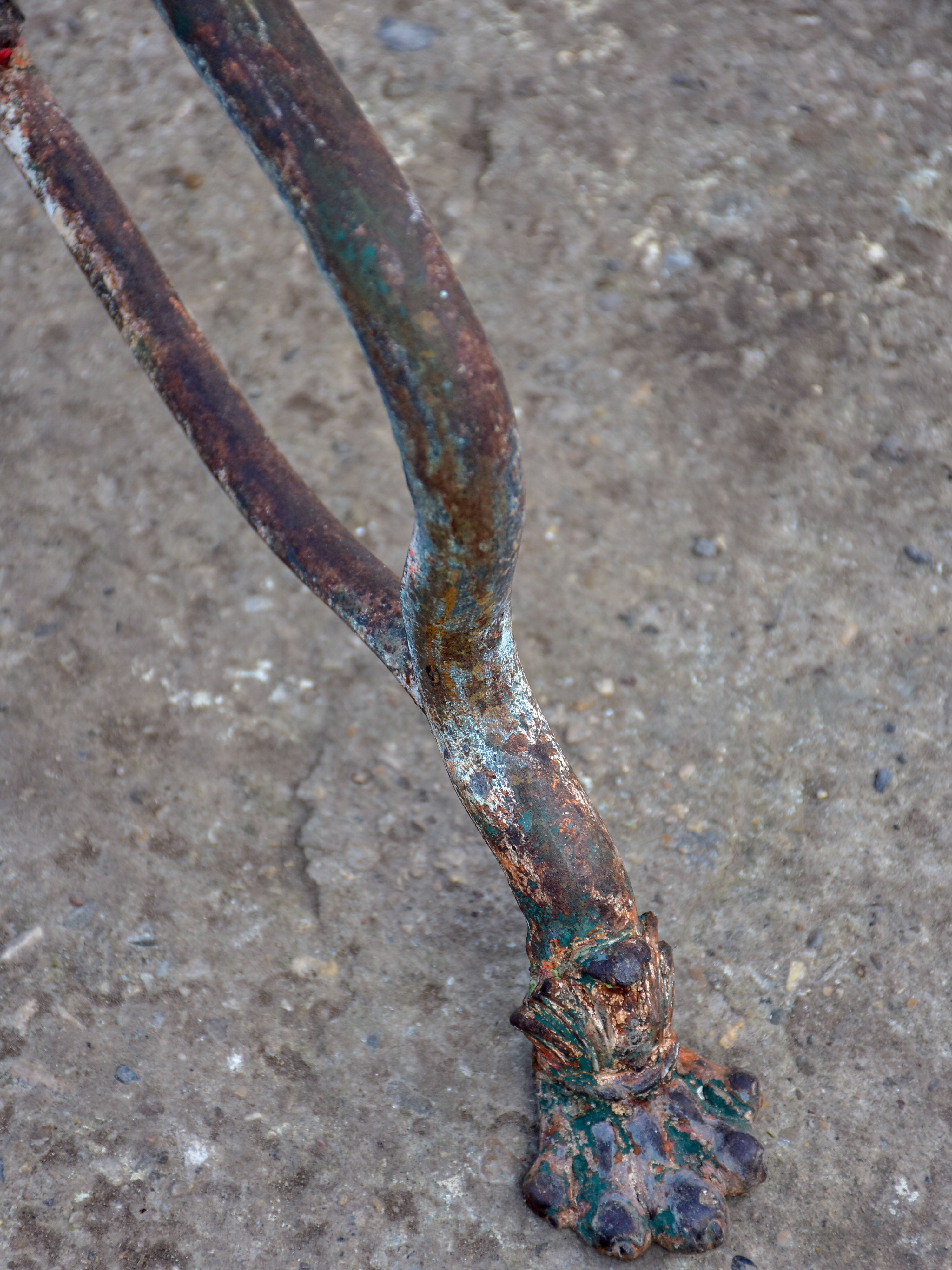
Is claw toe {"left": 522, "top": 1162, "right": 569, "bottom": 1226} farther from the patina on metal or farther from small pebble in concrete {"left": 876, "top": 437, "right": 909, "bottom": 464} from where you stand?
small pebble in concrete {"left": 876, "top": 437, "right": 909, "bottom": 464}

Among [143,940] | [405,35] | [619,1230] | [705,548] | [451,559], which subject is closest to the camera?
[451,559]

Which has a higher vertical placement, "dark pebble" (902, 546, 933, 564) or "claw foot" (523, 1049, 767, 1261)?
"dark pebble" (902, 546, 933, 564)

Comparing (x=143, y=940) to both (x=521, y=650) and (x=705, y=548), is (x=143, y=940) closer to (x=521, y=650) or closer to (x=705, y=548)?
(x=521, y=650)

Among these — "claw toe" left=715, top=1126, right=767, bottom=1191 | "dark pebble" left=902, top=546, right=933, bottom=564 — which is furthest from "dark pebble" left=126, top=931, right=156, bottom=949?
"dark pebble" left=902, top=546, right=933, bottom=564

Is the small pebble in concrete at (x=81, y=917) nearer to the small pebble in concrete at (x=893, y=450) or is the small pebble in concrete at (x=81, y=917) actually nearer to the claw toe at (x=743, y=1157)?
the claw toe at (x=743, y=1157)

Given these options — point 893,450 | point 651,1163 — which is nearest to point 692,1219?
point 651,1163

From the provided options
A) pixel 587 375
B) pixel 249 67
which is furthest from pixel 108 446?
pixel 249 67
